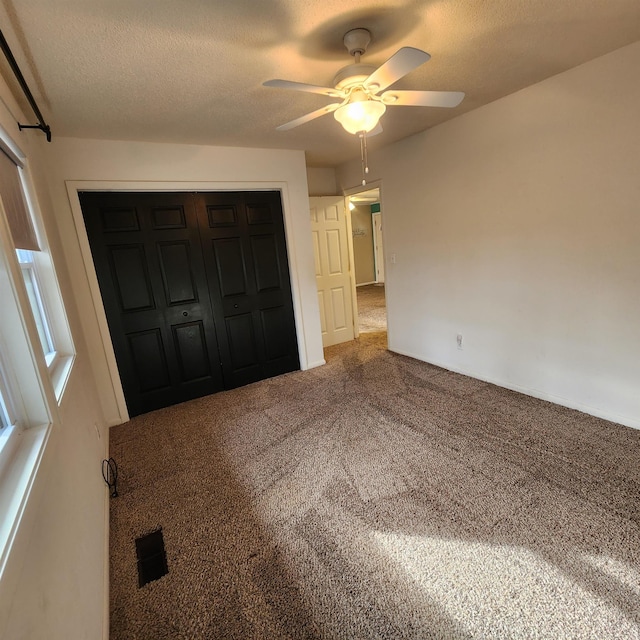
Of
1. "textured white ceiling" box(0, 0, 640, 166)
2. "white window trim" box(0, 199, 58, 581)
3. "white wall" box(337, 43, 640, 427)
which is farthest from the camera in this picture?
"white wall" box(337, 43, 640, 427)

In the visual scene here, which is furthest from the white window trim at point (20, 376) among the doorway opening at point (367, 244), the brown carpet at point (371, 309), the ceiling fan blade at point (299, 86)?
the doorway opening at point (367, 244)

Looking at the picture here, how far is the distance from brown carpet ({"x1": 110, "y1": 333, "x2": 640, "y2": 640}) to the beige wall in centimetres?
701

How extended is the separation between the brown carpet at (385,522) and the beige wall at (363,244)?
23.0 feet

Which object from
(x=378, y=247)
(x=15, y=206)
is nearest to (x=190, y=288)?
(x=15, y=206)

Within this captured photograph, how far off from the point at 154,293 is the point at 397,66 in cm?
260

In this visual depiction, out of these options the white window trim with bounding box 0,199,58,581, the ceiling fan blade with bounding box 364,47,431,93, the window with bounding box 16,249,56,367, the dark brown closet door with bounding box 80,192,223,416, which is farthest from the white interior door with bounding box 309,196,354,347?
the white window trim with bounding box 0,199,58,581

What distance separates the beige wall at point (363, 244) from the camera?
31.3 feet

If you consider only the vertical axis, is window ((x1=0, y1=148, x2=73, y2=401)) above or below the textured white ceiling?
below

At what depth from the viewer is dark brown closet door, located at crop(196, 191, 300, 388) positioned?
3311 millimetres

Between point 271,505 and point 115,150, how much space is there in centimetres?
289

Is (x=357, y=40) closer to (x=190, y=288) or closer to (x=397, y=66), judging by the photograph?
(x=397, y=66)

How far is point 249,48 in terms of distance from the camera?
1.67 metres

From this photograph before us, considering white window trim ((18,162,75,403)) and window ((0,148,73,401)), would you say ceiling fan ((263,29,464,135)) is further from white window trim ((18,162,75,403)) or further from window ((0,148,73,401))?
white window trim ((18,162,75,403))

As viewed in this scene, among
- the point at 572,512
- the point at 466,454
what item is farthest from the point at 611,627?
the point at 466,454
